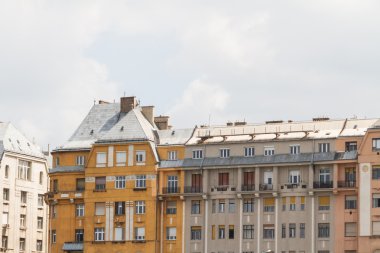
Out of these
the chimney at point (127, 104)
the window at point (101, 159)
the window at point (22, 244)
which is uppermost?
the chimney at point (127, 104)

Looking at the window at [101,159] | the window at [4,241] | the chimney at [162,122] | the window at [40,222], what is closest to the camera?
the window at [101,159]

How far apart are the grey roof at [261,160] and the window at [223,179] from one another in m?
1.24

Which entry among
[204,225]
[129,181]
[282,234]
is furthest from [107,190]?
[282,234]

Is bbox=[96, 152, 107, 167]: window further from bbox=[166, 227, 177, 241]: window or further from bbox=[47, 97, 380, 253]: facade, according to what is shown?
bbox=[166, 227, 177, 241]: window

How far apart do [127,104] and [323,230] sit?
30.6 m

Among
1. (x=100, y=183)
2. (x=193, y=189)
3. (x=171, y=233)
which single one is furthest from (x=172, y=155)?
(x=100, y=183)

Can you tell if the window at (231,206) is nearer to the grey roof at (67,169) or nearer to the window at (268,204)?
the window at (268,204)

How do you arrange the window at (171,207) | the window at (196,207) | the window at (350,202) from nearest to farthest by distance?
the window at (350,202), the window at (196,207), the window at (171,207)

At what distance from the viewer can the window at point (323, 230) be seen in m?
131

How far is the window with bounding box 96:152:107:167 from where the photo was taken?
143875mm

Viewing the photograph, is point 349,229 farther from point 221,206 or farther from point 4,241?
point 4,241

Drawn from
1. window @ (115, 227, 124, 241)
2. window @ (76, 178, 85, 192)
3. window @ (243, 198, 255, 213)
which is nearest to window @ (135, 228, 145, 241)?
window @ (115, 227, 124, 241)

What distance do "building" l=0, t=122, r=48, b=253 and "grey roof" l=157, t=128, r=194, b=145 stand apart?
25.7 metres

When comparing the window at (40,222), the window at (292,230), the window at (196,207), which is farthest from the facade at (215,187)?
the window at (40,222)
